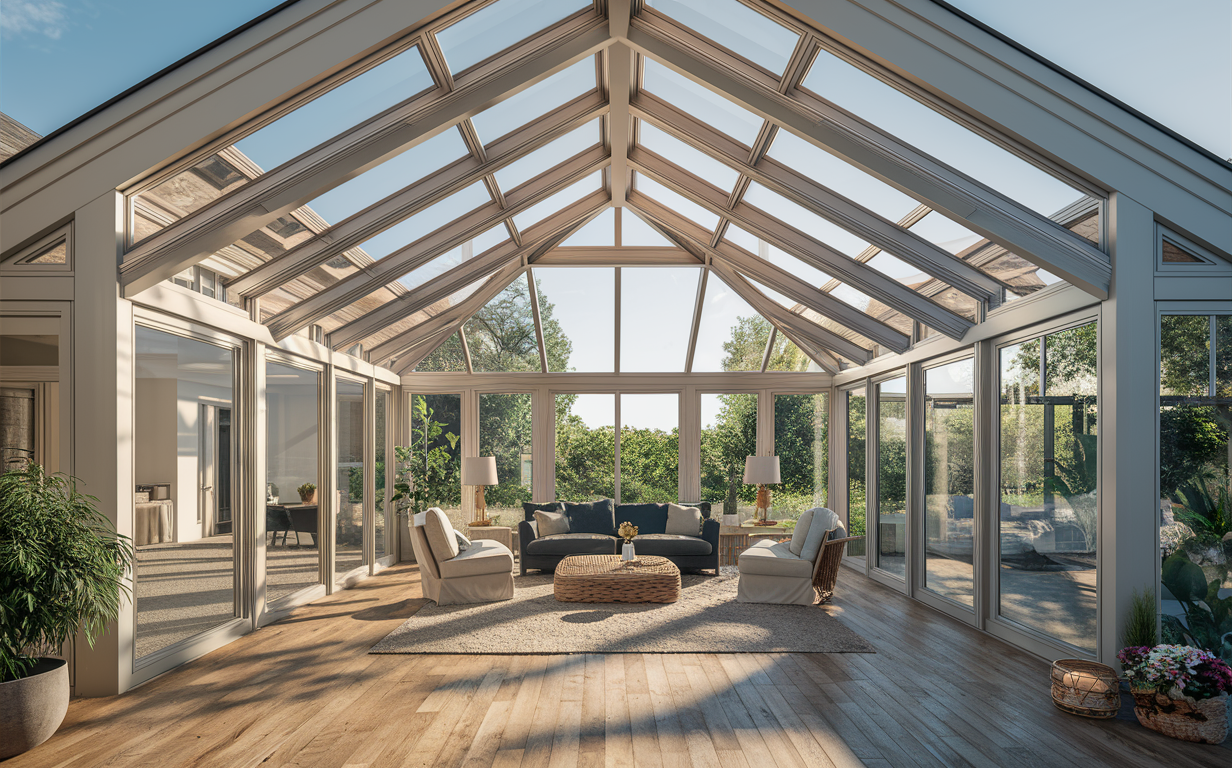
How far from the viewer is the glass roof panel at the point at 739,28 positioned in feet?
14.2

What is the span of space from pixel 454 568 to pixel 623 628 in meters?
1.86

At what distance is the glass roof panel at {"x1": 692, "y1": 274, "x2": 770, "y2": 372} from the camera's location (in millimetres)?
9859

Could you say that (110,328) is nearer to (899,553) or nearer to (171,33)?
(171,33)

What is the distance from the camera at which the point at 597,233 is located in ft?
29.8

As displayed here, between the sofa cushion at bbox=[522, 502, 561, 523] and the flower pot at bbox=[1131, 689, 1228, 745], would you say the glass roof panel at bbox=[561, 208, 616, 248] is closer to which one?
the sofa cushion at bbox=[522, 502, 561, 523]

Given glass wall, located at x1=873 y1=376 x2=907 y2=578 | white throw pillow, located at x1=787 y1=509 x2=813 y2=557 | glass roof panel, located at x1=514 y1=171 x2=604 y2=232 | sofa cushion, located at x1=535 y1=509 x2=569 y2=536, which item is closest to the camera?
white throw pillow, located at x1=787 y1=509 x2=813 y2=557

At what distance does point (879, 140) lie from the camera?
4754 millimetres

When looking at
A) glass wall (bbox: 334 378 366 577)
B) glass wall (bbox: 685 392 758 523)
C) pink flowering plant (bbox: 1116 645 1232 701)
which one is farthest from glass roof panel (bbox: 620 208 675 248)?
pink flowering plant (bbox: 1116 645 1232 701)

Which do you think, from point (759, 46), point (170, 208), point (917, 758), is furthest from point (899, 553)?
point (170, 208)

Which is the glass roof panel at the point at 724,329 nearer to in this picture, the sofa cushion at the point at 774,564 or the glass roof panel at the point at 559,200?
the glass roof panel at the point at 559,200

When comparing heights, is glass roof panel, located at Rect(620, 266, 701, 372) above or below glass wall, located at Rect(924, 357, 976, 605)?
above

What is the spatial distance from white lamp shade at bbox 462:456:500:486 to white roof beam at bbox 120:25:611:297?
5171 mm

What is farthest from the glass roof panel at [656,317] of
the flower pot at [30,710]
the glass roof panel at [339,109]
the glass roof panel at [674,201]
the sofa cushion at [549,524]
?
the flower pot at [30,710]

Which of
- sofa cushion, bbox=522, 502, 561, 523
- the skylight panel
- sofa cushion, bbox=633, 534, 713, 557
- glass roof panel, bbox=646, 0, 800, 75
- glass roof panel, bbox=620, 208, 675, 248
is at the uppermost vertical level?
glass roof panel, bbox=646, 0, 800, 75
